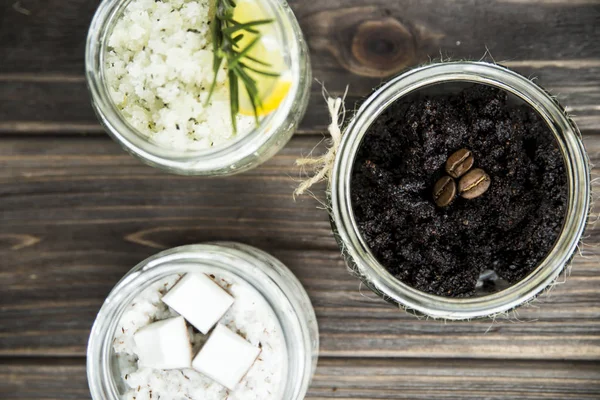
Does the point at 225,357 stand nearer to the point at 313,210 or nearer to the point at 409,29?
the point at 313,210

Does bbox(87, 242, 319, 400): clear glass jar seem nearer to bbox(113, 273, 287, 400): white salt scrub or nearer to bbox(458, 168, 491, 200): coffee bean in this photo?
bbox(113, 273, 287, 400): white salt scrub

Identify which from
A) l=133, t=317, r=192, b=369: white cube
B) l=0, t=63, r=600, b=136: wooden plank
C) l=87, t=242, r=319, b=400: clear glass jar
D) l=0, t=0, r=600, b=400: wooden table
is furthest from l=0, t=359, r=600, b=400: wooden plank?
l=0, t=63, r=600, b=136: wooden plank

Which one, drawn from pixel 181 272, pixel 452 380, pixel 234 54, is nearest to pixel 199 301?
pixel 181 272

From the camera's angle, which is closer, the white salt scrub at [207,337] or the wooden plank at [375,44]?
the white salt scrub at [207,337]

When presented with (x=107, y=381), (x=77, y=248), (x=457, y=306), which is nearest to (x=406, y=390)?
(x=457, y=306)

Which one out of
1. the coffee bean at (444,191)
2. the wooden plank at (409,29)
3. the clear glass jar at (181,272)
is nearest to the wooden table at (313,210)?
the wooden plank at (409,29)

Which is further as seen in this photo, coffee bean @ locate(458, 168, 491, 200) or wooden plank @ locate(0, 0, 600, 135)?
wooden plank @ locate(0, 0, 600, 135)

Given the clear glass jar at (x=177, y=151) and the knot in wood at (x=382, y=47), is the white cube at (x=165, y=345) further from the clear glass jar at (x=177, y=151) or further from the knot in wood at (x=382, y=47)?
the knot in wood at (x=382, y=47)
